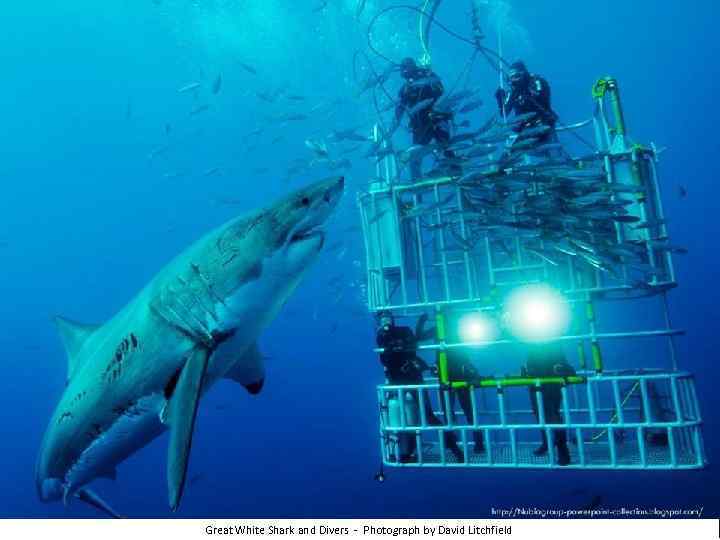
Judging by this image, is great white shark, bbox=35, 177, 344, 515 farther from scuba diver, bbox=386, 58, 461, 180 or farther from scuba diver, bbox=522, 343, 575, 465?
scuba diver, bbox=386, 58, 461, 180

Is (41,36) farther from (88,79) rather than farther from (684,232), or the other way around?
(684,232)

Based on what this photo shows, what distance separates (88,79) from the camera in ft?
233

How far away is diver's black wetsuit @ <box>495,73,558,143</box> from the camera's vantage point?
569 cm

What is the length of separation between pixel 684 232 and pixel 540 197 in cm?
4200

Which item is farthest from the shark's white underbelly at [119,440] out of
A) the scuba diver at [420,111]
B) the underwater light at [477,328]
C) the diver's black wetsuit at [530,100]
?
the diver's black wetsuit at [530,100]

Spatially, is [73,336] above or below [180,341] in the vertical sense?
above

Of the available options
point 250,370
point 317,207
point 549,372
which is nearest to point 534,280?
point 549,372

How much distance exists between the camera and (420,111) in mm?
5504

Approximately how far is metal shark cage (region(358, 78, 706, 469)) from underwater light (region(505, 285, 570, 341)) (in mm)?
83

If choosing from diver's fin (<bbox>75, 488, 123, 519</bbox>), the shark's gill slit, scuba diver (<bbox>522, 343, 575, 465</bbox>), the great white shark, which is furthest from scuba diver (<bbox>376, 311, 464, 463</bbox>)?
the shark's gill slit

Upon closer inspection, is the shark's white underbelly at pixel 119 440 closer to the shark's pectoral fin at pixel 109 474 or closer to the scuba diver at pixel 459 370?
the shark's pectoral fin at pixel 109 474

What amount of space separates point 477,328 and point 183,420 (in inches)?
127

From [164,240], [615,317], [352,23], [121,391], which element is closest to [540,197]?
[121,391]

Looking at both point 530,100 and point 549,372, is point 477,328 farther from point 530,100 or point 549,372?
point 530,100
